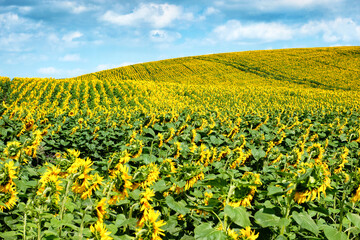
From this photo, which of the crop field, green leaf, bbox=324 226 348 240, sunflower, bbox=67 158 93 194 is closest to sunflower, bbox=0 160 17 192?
the crop field

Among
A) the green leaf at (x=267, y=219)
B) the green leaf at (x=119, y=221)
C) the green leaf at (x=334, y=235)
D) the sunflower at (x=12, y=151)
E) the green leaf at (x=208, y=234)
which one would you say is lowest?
the green leaf at (x=334, y=235)

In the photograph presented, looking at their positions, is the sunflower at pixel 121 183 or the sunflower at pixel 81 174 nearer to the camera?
the sunflower at pixel 81 174

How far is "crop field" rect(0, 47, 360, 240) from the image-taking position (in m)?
1.85

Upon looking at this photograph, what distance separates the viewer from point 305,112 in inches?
555

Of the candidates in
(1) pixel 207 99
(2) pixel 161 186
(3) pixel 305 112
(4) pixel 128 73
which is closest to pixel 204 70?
(4) pixel 128 73

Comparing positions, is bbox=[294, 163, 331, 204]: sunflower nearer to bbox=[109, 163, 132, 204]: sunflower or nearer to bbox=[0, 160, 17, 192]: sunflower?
bbox=[109, 163, 132, 204]: sunflower

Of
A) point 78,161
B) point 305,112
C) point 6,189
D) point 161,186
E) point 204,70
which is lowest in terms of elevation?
point 305,112

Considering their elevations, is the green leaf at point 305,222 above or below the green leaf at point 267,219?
below

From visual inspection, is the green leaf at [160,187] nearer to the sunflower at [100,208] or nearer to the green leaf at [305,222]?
the sunflower at [100,208]

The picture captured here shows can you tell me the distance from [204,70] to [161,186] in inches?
1828

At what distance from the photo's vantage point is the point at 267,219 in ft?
6.36

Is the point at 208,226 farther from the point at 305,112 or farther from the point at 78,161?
the point at 305,112

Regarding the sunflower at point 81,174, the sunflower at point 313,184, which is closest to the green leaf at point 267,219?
the sunflower at point 313,184

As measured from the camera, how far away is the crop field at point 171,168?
185cm
